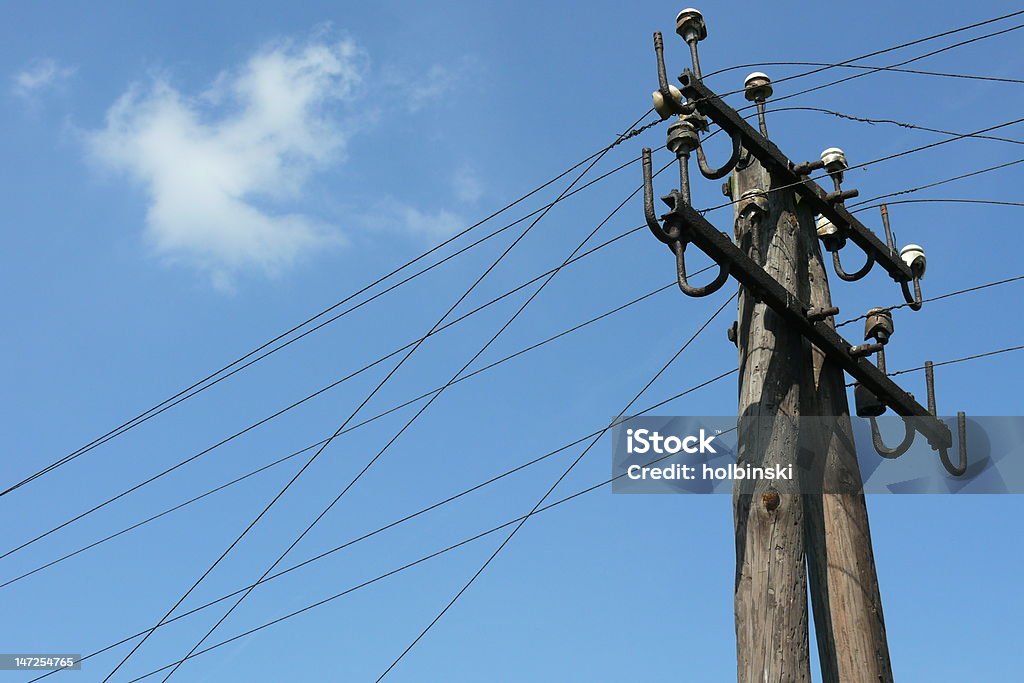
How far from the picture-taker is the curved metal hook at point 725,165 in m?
6.77

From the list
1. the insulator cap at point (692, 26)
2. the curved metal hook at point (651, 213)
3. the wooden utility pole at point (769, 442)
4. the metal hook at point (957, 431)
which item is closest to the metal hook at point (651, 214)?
the curved metal hook at point (651, 213)

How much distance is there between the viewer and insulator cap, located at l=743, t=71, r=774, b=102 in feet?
24.1

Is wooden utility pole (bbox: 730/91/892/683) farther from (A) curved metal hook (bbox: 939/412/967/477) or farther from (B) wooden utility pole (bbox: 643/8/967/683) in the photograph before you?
(A) curved metal hook (bbox: 939/412/967/477)

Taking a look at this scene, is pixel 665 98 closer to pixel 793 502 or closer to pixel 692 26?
pixel 692 26

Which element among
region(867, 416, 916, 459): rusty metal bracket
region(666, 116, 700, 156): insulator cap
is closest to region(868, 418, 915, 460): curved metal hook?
region(867, 416, 916, 459): rusty metal bracket

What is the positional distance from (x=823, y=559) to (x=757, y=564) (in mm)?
557

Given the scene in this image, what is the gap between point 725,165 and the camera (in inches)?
267

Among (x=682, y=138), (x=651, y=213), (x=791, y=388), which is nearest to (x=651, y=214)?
(x=651, y=213)

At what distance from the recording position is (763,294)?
21.0 ft

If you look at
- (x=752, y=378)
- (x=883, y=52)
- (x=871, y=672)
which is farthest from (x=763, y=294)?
(x=883, y=52)

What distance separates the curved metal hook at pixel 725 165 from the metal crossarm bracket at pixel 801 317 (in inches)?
23.0

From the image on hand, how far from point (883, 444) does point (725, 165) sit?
5.74 feet

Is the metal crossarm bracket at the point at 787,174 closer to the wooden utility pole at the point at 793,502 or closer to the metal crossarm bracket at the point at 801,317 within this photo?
the wooden utility pole at the point at 793,502

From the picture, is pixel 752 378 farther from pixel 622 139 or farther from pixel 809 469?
pixel 622 139
